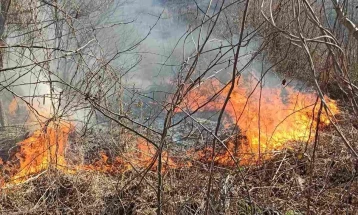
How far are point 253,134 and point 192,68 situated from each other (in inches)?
177

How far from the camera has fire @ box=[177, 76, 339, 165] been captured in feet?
18.4

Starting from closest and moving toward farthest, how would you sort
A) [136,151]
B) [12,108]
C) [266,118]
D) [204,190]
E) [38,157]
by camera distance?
[204,190]
[136,151]
[38,157]
[266,118]
[12,108]

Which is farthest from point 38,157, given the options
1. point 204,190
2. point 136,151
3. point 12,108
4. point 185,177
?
point 12,108

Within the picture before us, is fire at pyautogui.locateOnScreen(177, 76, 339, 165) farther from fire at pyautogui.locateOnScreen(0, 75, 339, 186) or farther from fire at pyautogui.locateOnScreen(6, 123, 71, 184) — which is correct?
fire at pyautogui.locateOnScreen(6, 123, 71, 184)

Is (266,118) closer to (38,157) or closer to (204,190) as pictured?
(38,157)

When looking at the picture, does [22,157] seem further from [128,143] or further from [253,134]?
[253,134]

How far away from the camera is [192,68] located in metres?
2.79

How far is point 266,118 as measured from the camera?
855cm

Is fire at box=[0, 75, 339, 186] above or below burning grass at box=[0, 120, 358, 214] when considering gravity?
above

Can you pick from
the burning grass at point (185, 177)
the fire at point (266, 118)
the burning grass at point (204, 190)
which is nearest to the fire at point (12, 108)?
the burning grass at point (185, 177)

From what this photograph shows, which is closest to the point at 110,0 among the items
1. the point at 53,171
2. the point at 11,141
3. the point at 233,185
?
the point at 11,141

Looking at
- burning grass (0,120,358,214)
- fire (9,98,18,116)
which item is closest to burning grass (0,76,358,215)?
burning grass (0,120,358,214)

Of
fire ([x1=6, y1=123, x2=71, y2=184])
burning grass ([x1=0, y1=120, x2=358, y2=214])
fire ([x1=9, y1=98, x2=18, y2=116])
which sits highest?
fire ([x1=9, y1=98, x2=18, y2=116])

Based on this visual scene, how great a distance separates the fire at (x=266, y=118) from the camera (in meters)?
5.61
